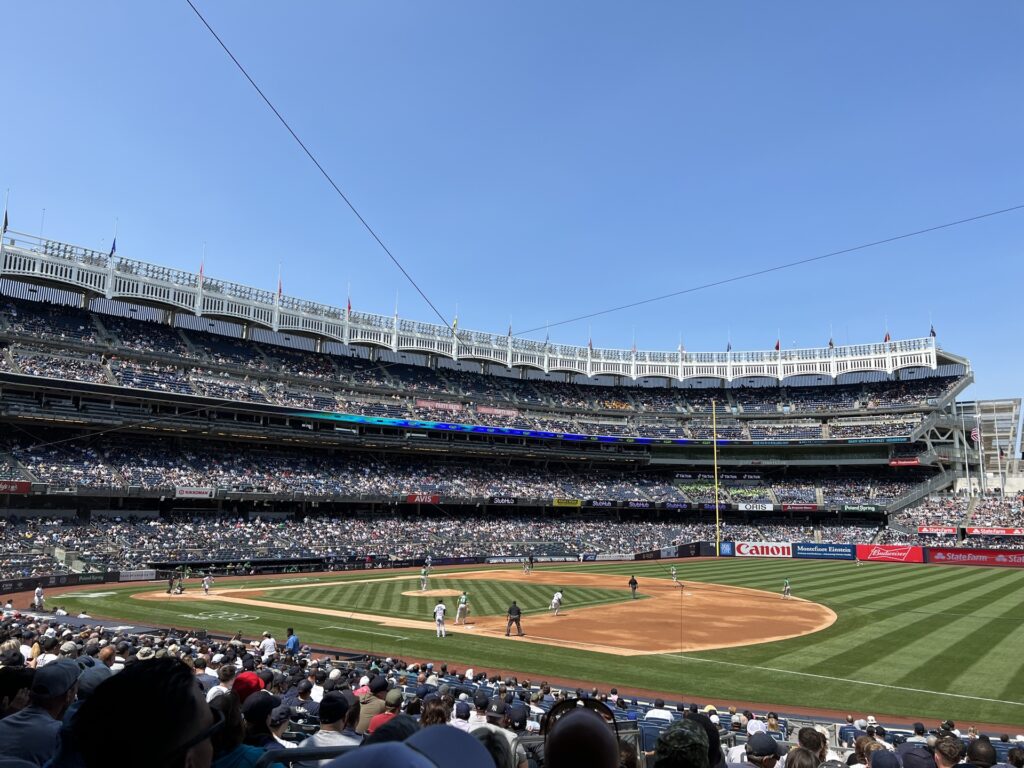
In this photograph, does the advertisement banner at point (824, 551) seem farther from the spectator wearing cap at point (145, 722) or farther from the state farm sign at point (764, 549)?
the spectator wearing cap at point (145, 722)

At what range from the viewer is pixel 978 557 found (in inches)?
2275

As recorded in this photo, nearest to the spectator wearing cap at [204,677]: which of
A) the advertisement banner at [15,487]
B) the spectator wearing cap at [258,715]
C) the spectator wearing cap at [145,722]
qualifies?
the spectator wearing cap at [258,715]

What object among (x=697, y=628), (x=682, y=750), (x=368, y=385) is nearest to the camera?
(x=682, y=750)

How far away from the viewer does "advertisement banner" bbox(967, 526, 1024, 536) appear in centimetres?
6156

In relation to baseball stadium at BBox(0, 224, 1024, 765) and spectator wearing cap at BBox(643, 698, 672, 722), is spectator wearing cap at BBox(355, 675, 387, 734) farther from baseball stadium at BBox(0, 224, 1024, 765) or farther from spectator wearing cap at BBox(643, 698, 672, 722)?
baseball stadium at BBox(0, 224, 1024, 765)

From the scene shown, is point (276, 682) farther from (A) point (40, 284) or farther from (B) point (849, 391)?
(B) point (849, 391)

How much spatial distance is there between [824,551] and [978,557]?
1224cm

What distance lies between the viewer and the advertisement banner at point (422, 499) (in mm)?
63441

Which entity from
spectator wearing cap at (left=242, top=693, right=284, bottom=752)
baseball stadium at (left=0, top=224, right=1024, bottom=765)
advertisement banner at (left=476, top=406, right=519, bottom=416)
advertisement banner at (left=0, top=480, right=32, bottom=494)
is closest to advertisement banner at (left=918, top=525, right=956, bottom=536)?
baseball stadium at (left=0, top=224, right=1024, bottom=765)

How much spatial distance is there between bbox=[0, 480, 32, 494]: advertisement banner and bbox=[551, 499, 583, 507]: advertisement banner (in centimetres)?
4737

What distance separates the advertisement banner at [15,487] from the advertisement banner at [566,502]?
47367 millimetres

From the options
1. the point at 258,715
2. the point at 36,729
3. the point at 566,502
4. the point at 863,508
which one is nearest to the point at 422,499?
the point at 566,502

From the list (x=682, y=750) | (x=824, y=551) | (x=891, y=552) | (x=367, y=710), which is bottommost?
(x=824, y=551)

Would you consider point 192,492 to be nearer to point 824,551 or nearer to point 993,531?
point 824,551
